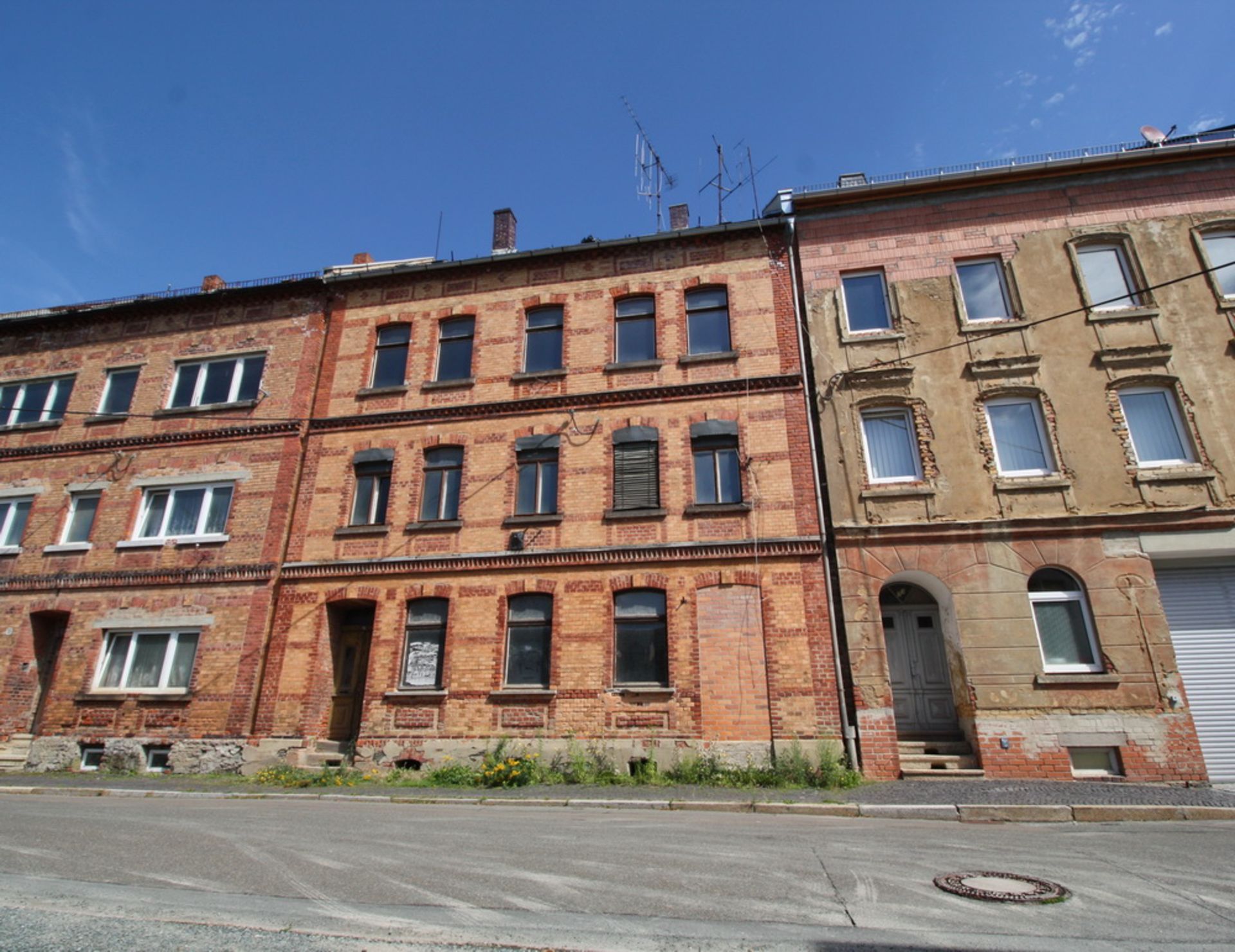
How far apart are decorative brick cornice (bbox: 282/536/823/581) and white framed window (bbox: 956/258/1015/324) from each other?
6.12 meters

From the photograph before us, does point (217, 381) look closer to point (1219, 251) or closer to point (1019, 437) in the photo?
point (1019, 437)

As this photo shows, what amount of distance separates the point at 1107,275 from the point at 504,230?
1412cm

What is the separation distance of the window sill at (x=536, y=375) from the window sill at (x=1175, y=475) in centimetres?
1135

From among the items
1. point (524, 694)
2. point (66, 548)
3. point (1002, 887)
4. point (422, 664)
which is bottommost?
point (1002, 887)

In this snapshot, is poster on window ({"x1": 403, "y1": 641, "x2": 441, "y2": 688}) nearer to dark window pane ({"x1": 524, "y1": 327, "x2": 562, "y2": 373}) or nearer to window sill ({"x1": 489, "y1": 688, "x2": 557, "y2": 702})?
window sill ({"x1": 489, "y1": 688, "x2": 557, "y2": 702})

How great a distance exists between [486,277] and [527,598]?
816cm

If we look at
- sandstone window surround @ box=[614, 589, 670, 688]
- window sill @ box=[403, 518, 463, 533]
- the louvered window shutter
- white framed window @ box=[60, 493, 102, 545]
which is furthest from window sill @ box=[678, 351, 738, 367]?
white framed window @ box=[60, 493, 102, 545]

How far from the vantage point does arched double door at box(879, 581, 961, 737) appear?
1187 centimetres

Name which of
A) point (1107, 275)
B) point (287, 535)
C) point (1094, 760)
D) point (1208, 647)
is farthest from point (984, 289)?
point (287, 535)

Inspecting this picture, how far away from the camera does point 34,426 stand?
55.9 ft

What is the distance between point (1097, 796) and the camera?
355 inches

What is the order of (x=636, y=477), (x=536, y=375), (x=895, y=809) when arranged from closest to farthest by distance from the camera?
(x=895, y=809) < (x=636, y=477) < (x=536, y=375)

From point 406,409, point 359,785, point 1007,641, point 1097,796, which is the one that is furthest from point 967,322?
point 359,785

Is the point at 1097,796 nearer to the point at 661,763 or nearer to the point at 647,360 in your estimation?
the point at 661,763
